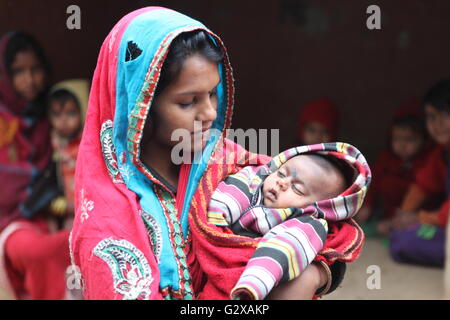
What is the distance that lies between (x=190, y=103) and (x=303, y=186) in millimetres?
424

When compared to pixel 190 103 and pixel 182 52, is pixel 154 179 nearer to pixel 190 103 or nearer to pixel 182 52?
pixel 190 103

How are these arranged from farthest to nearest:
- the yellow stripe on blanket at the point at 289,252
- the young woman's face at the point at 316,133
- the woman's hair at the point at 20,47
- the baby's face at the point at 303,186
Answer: the young woman's face at the point at 316,133, the woman's hair at the point at 20,47, the baby's face at the point at 303,186, the yellow stripe on blanket at the point at 289,252

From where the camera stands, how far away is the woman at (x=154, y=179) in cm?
184

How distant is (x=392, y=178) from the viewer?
226 inches

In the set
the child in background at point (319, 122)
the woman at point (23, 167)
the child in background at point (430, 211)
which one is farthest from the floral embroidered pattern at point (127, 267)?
the child in background at point (319, 122)

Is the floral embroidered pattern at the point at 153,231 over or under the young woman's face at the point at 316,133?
over

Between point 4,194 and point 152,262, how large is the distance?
9.59ft

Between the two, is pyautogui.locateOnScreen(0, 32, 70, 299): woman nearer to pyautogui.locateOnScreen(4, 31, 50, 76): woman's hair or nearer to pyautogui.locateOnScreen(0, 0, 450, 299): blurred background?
pyautogui.locateOnScreen(4, 31, 50, 76): woman's hair

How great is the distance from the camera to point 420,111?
5742 mm

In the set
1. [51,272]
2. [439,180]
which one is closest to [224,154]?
[51,272]

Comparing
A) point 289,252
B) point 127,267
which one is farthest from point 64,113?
point 289,252

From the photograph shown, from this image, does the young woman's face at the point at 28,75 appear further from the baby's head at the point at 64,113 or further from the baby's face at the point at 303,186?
the baby's face at the point at 303,186

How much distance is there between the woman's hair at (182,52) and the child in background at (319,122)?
3875 mm
